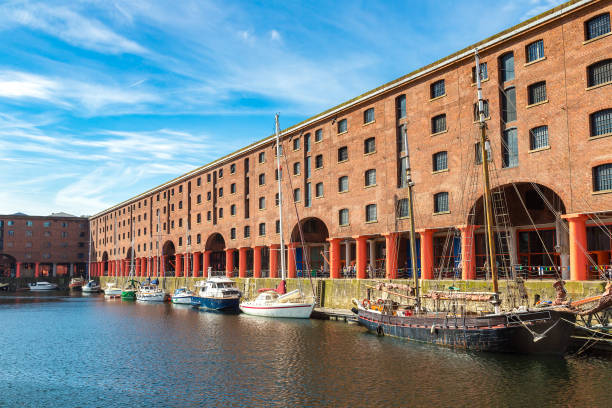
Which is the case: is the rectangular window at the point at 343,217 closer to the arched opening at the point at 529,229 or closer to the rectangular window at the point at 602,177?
the arched opening at the point at 529,229

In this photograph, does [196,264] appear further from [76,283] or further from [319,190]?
[76,283]

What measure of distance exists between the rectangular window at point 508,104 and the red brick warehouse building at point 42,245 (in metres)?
125

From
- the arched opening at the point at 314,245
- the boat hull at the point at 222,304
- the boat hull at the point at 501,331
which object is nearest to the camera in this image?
the boat hull at the point at 501,331

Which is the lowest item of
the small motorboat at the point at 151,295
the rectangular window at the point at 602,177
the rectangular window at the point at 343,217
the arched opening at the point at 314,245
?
the small motorboat at the point at 151,295

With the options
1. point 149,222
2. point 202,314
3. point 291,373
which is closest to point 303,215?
point 202,314

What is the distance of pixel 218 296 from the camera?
176 ft

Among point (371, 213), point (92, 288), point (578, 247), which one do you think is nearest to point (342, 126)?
point (371, 213)

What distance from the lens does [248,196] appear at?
64938 millimetres

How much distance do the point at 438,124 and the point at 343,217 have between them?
43.0 ft

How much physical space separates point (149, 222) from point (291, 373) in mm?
75603

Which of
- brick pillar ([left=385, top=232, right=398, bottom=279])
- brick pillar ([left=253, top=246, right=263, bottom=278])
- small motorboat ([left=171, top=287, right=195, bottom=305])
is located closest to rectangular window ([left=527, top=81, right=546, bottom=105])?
brick pillar ([left=385, top=232, right=398, bottom=279])

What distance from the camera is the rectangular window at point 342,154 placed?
164 feet

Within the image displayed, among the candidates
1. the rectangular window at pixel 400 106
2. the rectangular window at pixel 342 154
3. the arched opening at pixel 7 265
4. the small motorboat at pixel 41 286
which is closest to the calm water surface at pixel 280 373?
the rectangular window at pixel 342 154

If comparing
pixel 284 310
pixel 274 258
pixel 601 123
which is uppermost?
pixel 601 123
